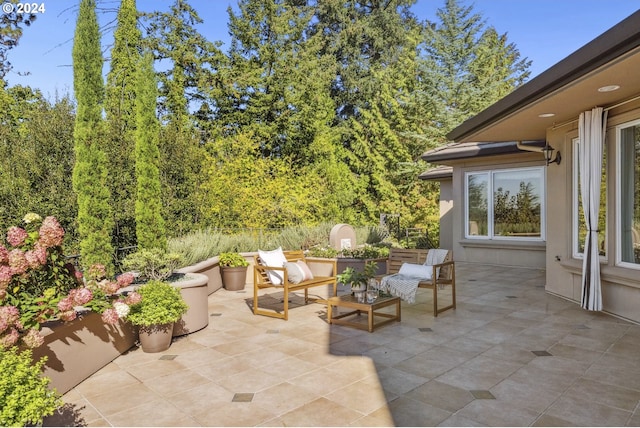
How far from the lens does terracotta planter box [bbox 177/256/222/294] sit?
669cm

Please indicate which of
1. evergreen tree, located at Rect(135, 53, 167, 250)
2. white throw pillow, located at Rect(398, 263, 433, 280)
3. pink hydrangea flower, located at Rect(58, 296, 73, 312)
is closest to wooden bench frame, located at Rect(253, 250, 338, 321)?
white throw pillow, located at Rect(398, 263, 433, 280)

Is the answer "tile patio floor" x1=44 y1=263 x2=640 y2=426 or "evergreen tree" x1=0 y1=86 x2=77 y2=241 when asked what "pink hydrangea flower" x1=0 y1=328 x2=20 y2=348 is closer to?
"tile patio floor" x1=44 y1=263 x2=640 y2=426

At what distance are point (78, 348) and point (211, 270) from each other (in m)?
3.95

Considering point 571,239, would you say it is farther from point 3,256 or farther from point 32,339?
point 3,256

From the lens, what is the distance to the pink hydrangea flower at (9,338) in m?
2.70

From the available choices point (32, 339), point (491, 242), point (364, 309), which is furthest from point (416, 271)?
point (491, 242)

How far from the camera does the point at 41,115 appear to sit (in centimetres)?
659

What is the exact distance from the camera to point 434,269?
5609mm

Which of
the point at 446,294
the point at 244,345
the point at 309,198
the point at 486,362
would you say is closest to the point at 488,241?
the point at 446,294

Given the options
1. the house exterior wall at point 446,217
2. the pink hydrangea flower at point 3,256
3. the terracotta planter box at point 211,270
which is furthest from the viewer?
the house exterior wall at point 446,217

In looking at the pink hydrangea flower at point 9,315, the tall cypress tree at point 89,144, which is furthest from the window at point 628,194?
the tall cypress tree at point 89,144

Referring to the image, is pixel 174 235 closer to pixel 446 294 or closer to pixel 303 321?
pixel 303 321

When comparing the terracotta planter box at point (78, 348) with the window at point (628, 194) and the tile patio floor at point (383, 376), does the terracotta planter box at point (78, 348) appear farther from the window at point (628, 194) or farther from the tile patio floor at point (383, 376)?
the window at point (628, 194)

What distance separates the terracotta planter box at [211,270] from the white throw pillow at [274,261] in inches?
47.5
